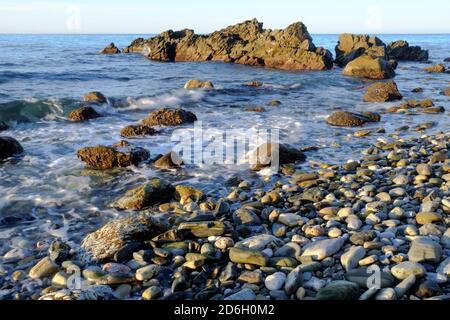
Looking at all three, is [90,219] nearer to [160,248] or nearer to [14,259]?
[14,259]

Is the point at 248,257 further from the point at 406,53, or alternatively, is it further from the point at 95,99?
the point at 406,53

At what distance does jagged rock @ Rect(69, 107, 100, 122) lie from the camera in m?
12.7

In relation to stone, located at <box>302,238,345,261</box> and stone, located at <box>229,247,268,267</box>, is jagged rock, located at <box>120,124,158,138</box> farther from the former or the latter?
stone, located at <box>302,238,345,261</box>

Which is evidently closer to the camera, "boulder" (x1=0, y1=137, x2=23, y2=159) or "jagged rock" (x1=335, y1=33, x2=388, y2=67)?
"boulder" (x1=0, y1=137, x2=23, y2=159)

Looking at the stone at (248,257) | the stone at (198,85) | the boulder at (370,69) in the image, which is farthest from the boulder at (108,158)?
the boulder at (370,69)

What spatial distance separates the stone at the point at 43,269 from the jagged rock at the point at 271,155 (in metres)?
4.21

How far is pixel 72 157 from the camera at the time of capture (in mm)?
8648

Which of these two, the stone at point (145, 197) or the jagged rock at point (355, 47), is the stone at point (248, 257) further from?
the jagged rock at point (355, 47)

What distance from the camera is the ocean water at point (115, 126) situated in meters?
6.10

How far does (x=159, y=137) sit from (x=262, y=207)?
5.30 meters

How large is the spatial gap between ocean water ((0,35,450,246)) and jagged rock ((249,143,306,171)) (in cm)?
30

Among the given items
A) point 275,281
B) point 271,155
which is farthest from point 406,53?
point 275,281

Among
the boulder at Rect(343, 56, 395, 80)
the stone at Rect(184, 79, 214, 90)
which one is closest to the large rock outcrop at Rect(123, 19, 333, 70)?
the boulder at Rect(343, 56, 395, 80)

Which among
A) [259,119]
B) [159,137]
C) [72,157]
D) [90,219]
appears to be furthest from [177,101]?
[90,219]
